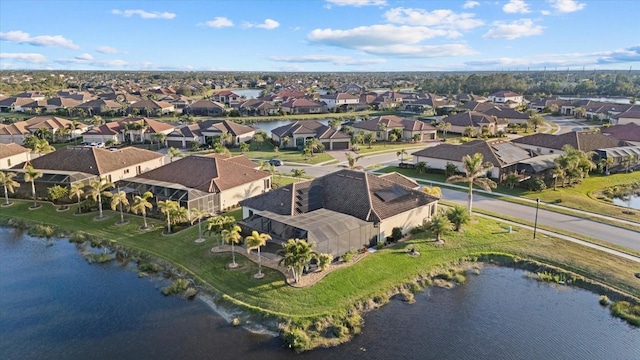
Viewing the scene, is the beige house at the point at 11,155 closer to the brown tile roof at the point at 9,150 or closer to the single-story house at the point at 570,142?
the brown tile roof at the point at 9,150

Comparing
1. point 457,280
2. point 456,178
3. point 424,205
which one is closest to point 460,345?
point 457,280

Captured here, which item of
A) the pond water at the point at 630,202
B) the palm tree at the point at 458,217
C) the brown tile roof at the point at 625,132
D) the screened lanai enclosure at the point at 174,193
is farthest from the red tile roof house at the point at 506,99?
the screened lanai enclosure at the point at 174,193

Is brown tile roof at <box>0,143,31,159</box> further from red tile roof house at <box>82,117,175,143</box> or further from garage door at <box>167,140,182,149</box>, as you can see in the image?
garage door at <box>167,140,182,149</box>

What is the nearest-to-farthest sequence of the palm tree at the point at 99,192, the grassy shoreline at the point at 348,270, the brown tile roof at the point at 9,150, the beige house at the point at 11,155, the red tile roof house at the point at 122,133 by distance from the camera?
the grassy shoreline at the point at 348,270
the palm tree at the point at 99,192
the beige house at the point at 11,155
the brown tile roof at the point at 9,150
the red tile roof house at the point at 122,133

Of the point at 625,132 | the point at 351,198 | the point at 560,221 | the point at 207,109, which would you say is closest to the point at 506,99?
the point at 625,132

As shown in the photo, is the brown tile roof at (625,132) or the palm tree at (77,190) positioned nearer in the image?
the palm tree at (77,190)

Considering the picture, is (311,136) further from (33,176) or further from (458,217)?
(458,217)
